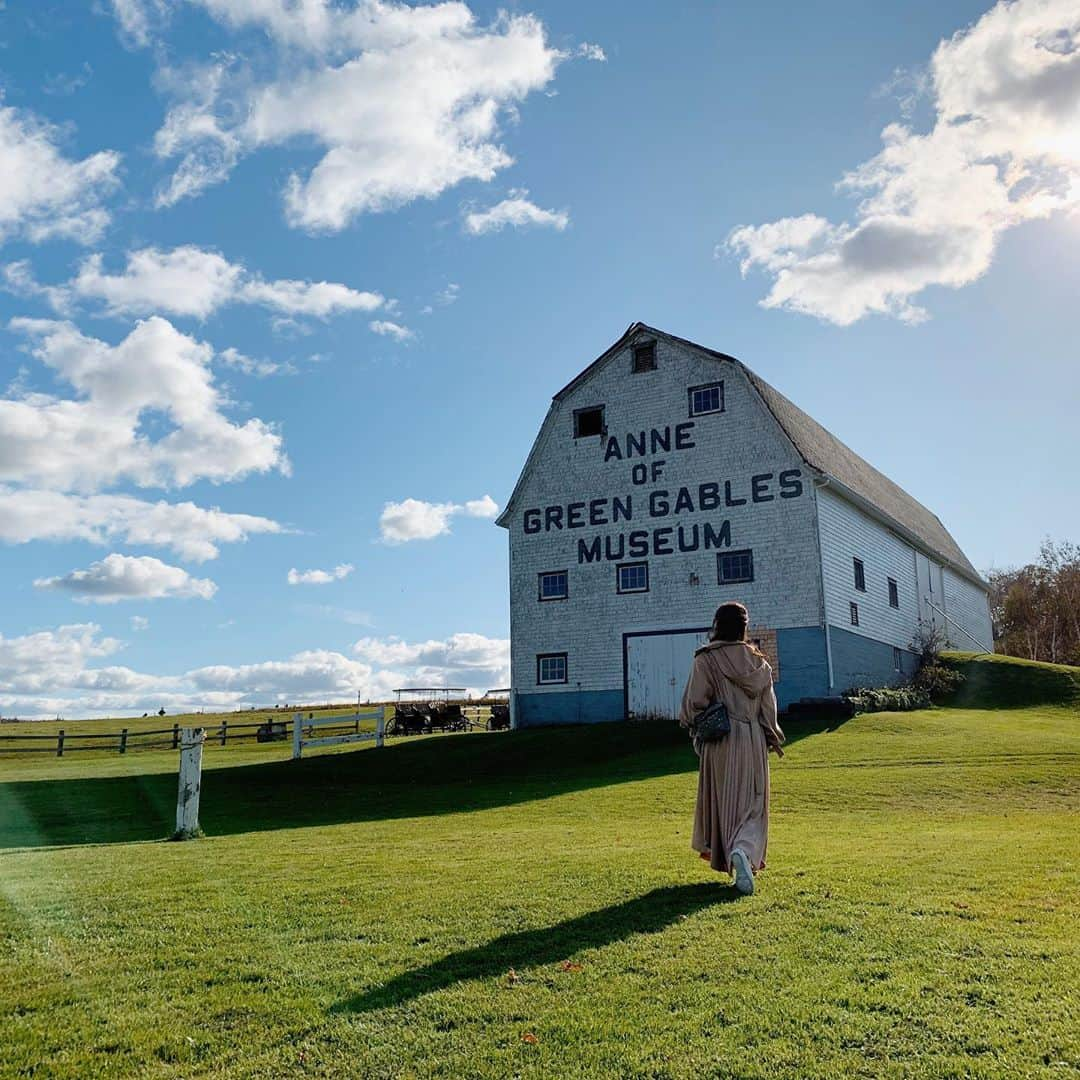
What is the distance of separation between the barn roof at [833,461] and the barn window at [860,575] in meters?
2.01

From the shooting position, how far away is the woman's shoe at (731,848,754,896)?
7.33 meters

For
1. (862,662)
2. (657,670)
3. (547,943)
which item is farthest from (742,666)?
(862,662)

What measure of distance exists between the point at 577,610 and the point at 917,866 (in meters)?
23.8

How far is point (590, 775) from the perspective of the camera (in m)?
21.8

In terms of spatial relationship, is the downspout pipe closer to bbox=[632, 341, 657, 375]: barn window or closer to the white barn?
the white barn

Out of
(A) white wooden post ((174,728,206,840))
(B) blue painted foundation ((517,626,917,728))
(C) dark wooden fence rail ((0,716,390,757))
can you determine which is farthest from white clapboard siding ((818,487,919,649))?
(A) white wooden post ((174,728,206,840))

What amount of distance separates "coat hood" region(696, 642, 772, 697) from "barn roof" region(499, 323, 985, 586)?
22.3 metres

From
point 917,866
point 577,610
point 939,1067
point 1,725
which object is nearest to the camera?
point 939,1067

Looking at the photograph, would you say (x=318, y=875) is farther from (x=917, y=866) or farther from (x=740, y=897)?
(x=917, y=866)

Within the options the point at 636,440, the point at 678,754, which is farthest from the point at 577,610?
the point at 678,754

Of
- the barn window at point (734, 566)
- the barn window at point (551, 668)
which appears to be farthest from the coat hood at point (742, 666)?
the barn window at point (551, 668)

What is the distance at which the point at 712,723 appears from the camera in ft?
25.6

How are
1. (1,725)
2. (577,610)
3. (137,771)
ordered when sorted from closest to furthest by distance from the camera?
(137,771) < (577,610) < (1,725)

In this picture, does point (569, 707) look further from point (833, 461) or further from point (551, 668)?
point (833, 461)
